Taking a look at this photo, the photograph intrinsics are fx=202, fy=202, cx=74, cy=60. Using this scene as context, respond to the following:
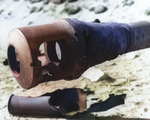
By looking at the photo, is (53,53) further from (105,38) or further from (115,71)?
(115,71)

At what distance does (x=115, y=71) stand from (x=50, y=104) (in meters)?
0.90

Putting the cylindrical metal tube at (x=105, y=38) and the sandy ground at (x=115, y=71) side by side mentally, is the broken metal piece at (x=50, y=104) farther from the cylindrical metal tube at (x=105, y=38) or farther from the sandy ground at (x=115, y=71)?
the cylindrical metal tube at (x=105, y=38)

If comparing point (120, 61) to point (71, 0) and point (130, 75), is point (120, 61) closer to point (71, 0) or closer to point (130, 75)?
point (130, 75)

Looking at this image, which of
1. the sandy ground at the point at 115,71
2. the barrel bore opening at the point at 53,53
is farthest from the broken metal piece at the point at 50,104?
the barrel bore opening at the point at 53,53

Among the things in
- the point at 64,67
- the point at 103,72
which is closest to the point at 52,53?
the point at 64,67

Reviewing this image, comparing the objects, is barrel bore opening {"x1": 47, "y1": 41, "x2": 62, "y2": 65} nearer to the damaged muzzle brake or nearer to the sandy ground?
the damaged muzzle brake

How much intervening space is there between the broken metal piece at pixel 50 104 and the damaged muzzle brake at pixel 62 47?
69 cm

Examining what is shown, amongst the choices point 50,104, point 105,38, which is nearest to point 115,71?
point 50,104

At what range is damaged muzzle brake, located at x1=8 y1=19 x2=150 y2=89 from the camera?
38.2 inches

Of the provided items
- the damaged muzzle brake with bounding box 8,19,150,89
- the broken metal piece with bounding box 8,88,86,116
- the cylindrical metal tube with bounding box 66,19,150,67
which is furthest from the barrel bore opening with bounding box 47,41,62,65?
the broken metal piece with bounding box 8,88,86,116

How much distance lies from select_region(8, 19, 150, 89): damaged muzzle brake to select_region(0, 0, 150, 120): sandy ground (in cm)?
55

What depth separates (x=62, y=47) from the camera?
1069mm

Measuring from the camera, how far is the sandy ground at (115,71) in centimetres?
170

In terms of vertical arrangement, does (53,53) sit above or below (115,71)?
above
